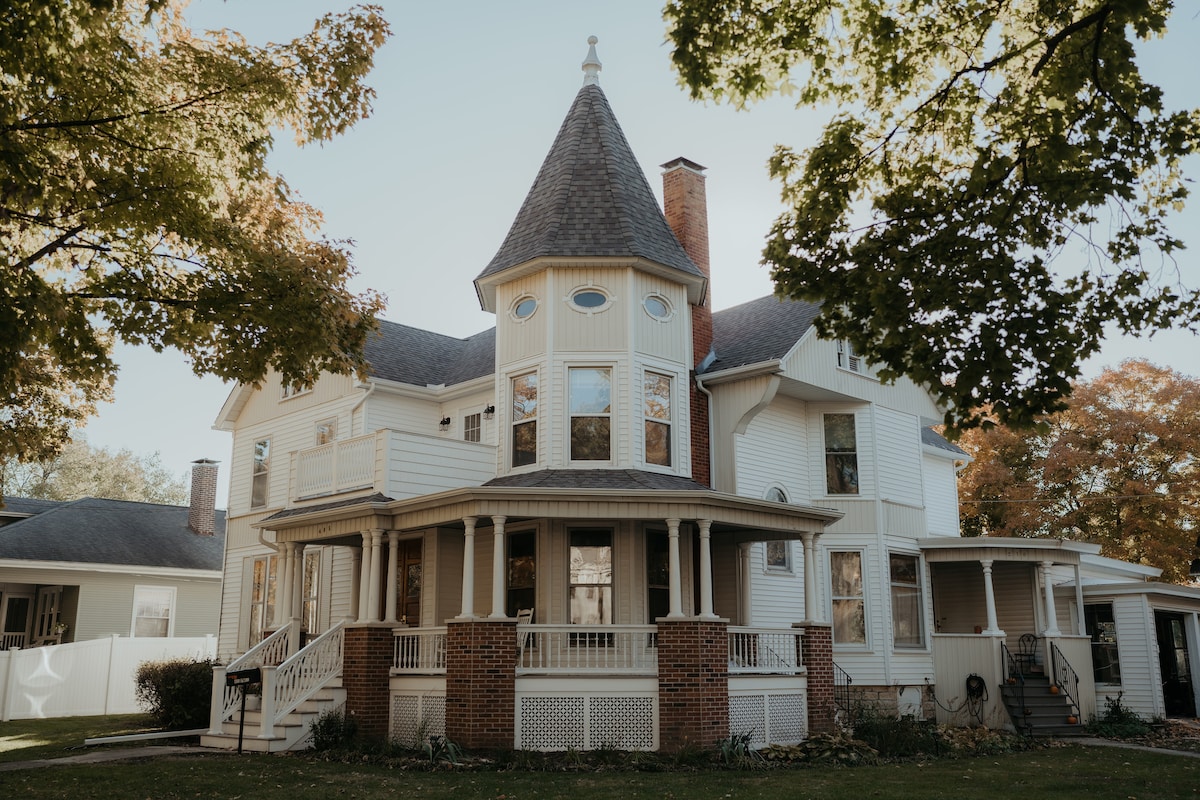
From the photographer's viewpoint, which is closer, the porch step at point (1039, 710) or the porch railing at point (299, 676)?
the porch railing at point (299, 676)

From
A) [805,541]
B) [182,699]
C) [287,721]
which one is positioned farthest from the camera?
[182,699]

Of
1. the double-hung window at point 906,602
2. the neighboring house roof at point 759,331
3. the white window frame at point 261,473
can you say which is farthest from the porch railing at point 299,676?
the double-hung window at point 906,602

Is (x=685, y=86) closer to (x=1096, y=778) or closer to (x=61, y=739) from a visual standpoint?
(x=1096, y=778)

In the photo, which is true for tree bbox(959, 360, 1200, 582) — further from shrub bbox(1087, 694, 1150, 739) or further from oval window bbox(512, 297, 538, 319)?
oval window bbox(512, 297, 538, 319)

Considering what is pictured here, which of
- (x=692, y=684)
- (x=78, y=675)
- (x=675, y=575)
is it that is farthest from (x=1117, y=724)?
(x=78, y=675)

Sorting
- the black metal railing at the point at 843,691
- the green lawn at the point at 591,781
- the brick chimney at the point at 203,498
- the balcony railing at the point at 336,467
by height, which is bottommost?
the green lawn at the point at 591,781

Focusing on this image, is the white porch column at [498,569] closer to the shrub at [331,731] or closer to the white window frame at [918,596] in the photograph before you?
the shrub at [331,731]

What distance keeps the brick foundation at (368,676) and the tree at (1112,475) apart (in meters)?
24.7

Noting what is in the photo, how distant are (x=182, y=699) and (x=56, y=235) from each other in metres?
10.4

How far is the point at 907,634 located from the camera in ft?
69.6

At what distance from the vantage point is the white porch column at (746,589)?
18875 mm

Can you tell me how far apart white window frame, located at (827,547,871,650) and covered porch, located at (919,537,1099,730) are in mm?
1679

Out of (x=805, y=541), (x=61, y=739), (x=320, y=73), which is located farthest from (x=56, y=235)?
(x=805, y=541)

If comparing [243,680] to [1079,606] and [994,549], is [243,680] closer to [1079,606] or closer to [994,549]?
[994,549]
